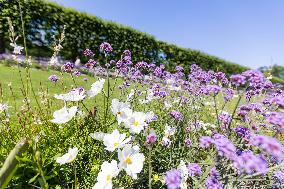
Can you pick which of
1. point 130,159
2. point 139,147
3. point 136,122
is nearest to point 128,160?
point 130,159

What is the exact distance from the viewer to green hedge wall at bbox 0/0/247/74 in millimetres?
16672

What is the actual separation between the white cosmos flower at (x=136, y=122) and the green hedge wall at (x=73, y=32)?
13599 mm

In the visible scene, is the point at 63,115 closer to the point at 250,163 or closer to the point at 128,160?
the point at 128,160

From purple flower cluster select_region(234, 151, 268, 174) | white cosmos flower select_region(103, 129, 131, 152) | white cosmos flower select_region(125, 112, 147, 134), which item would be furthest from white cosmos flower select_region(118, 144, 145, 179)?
purple flower cluster select_region(234, 151, 268, 174)

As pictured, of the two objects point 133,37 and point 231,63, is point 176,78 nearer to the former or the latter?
point 133,37

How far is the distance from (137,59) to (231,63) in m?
9.06

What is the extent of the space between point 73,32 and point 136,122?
15939mm

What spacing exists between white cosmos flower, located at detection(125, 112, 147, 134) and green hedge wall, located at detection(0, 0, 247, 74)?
13599 millimetres

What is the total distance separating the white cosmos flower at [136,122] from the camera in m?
2.74

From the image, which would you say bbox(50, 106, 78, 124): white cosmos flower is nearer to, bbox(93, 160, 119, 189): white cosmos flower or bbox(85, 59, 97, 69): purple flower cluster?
bbox(93, 160, 119, 189): white cosmos flower

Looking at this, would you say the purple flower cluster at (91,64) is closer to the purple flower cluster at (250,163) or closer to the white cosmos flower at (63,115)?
the white cosmos flower at (63,115)

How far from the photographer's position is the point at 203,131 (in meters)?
5.11

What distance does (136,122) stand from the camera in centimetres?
277

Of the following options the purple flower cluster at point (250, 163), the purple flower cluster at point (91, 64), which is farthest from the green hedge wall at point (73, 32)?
the purple flower cluster at point (250, 163)
